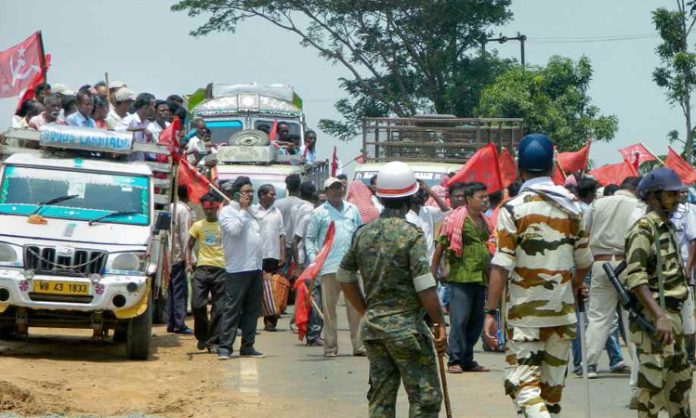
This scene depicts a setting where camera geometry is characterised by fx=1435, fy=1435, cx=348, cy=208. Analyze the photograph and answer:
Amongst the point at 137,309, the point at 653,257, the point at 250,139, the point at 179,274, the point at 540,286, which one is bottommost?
the point at 137,309

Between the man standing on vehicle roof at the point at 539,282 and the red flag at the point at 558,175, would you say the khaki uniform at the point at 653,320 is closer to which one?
the man standing on vehicle roof at the point at 539,282

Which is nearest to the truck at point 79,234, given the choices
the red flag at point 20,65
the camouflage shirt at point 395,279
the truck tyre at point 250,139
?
the red flag at point 20,65

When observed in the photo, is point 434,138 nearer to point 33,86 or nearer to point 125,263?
point 33,86

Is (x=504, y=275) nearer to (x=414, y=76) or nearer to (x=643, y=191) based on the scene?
(x=643, y=191)

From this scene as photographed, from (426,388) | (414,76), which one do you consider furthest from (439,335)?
(414,76)

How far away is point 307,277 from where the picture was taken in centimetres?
1505

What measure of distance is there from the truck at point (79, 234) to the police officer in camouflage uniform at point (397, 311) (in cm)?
651

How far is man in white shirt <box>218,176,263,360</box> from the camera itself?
14.7 metres

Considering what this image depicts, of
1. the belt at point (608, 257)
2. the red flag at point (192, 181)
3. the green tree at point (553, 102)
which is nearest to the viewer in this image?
the belt at point (608, 257)

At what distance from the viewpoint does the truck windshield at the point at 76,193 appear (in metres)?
15.1

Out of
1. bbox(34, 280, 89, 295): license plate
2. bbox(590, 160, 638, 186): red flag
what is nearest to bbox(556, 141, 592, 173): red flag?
bbox(590, 160, 638, 186): red flag

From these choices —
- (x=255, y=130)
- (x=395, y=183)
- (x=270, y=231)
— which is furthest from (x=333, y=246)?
(x=255, y=130)

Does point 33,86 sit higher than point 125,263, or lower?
higher

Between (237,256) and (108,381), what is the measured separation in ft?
7.18
